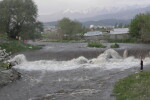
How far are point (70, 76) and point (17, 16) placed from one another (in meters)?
32.0

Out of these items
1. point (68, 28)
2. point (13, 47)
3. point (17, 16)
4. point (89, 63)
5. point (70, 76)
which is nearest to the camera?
point (70, 76)

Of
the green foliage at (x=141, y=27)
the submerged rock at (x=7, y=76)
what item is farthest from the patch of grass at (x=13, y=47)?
the green foliage at (x=141, y=27)

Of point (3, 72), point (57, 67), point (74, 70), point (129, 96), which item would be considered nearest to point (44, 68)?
point (57, 67)

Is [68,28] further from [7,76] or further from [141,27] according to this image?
[7,76]

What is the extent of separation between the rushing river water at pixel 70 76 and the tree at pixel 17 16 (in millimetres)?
18483

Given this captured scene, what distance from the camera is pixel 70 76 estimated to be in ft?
73.4

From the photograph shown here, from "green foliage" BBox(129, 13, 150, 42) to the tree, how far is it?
2504 centimetres

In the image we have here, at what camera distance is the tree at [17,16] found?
51.1m

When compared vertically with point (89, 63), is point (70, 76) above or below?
below

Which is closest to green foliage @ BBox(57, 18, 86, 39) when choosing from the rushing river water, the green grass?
the rushing river water

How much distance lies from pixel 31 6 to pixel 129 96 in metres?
40.5

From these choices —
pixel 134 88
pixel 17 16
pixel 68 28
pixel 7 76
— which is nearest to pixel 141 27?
pixel 17 16

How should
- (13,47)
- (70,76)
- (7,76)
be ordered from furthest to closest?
(13,47)
(70,76)
(7,76)

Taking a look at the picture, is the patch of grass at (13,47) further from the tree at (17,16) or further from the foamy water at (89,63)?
the foamy water at (89,63)
